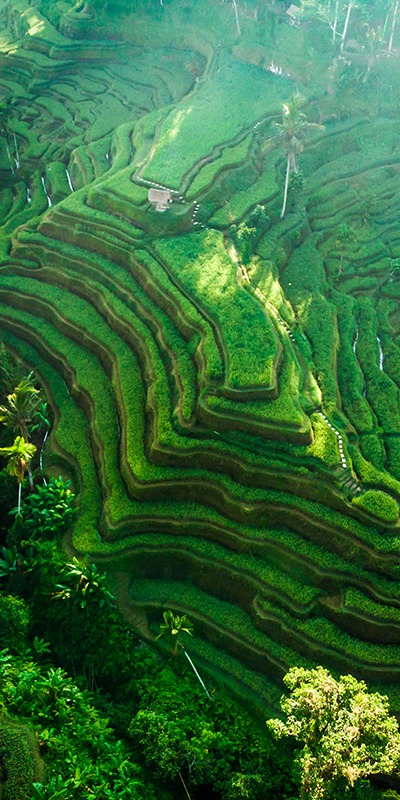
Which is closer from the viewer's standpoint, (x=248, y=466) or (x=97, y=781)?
(x=97, y=781)

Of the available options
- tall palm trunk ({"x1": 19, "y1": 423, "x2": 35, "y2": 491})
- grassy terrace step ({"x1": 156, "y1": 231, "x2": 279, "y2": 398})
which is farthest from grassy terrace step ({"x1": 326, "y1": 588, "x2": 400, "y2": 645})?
tall palm trunk ({"x1": 19, "y1": 423, "x2": 35, "y2": 491})

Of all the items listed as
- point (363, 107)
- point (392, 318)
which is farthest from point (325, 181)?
point (392, 318)

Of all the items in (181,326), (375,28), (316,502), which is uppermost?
(375,28)

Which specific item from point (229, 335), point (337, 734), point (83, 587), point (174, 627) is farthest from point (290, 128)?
point (337, 734)

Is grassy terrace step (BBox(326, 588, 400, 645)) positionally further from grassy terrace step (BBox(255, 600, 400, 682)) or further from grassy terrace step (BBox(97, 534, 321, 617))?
grassy terrace step (BBox(97, 534, 321, 617))

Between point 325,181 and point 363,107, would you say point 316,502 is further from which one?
point 363,107

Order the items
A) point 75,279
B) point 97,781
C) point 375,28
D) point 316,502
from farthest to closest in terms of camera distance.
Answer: point 375,28
point 75,279
point 316,502
point 97,781

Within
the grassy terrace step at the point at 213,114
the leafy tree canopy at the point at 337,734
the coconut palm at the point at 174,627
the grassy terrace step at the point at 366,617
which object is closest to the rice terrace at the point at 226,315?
the grassy terrace step at the point at 366,617

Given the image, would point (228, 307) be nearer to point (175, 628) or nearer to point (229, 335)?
point (229, 335)

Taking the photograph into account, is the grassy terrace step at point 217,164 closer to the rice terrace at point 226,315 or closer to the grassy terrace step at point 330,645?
the rice terrace at point 226,315
